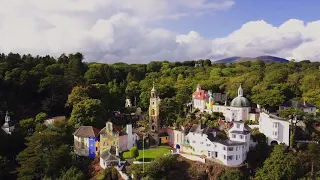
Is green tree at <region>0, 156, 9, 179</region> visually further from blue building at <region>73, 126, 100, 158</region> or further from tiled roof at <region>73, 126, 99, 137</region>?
tiled roof at <region>73, 126, 99, 137</region>

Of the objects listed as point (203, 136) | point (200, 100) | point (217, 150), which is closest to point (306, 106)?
point (200, 100)

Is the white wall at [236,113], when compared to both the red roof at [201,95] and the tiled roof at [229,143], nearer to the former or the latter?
the red roof at [201,95]

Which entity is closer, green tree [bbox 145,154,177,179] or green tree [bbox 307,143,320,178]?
green tree [bbox 145,154,177,179]

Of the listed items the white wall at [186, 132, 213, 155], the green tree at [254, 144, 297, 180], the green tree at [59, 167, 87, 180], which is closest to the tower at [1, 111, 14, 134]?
the green tree at [59, 167, 87, 180]

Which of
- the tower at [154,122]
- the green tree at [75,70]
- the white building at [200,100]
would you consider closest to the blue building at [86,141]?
the tower at [154,122]

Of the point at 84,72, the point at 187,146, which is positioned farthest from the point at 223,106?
the point at 84,72

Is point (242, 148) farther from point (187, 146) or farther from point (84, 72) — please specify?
point (84, 72)

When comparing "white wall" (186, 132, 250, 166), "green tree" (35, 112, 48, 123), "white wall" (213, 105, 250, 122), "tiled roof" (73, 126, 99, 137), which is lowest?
"white wall" (186, 132, 250, 166)

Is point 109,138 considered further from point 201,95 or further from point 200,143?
point 201,95
